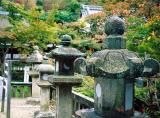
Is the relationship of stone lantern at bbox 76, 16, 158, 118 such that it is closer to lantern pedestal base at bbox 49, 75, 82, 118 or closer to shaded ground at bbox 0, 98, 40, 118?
lantern pedestal base at bbox 49, 75, 82, 118

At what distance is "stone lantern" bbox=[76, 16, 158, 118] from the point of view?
3221mm

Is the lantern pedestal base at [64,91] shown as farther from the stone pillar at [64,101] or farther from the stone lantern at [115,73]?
the stone lantern at [115,73]

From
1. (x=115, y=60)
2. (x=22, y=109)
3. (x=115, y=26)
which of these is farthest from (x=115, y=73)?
(x=22, y=109)

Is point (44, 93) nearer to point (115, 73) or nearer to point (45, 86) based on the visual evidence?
point (45, 86)

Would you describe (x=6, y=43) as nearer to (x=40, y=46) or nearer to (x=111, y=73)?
(x=40, y=46)

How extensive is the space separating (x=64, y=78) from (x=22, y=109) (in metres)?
7.19

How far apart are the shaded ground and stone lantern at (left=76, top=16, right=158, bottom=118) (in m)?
8.56

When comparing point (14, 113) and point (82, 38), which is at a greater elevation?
point (82, 38)

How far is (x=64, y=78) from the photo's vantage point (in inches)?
244

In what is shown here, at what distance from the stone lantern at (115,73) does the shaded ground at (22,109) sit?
8562 mm

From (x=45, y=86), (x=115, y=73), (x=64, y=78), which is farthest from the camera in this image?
(x=45, y=86)

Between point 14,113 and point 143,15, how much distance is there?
5019 millimetres

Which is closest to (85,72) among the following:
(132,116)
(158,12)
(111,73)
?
(111,73)

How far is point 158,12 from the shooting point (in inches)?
347
